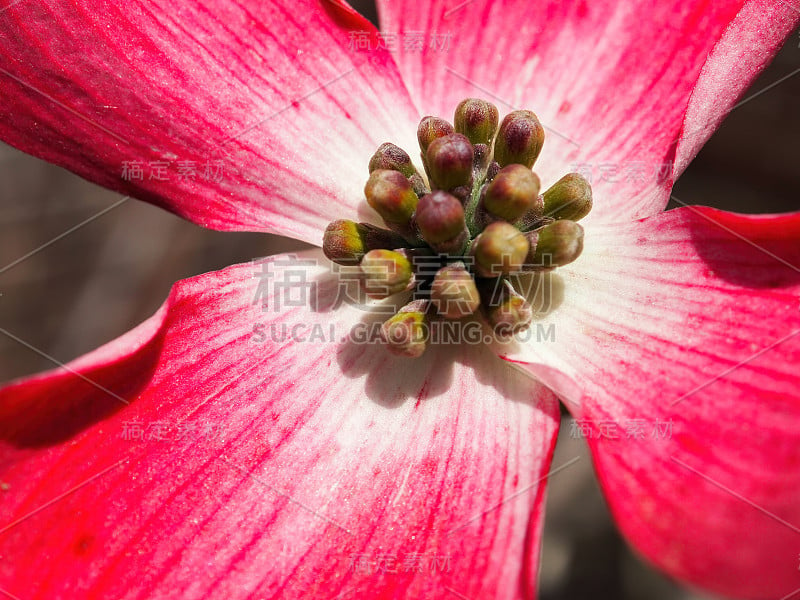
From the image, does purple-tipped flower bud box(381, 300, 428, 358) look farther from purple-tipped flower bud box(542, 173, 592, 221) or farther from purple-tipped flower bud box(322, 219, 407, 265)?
purple-tipped flower bud box(542, 173, 592, 221)

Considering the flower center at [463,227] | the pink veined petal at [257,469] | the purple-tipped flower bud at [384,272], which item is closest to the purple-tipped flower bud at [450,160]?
the flower center at [463,227]

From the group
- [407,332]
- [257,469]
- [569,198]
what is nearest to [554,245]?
[569,198]

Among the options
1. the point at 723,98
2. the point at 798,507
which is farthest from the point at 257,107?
the point at 798,507

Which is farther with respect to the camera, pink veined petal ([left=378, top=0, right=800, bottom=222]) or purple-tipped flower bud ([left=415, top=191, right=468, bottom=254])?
pink veined petal ([left=378, top=0, right=800, bottom=222])

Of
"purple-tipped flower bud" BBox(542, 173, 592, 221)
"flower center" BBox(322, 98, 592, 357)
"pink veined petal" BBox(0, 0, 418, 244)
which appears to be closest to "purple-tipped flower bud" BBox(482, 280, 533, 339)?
"flower center" BBox(322, 98, 592, 357)

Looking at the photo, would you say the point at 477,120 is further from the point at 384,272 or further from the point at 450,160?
the point at 384,272

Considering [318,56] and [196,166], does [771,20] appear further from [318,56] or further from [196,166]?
[196,166]
